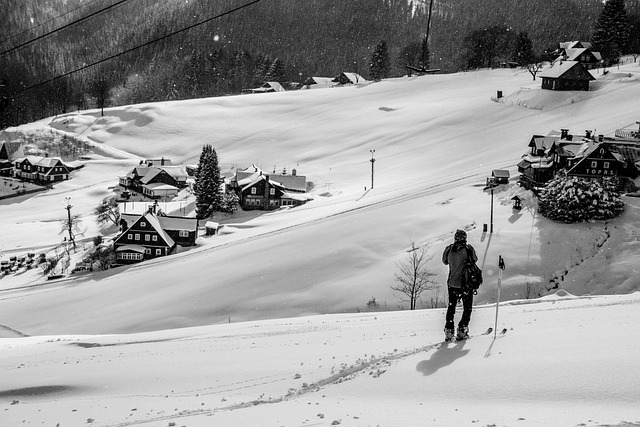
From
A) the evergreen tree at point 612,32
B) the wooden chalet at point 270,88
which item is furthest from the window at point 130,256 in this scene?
the wooden chalet at point 270,88

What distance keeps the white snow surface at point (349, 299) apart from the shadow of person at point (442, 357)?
0.06 meters

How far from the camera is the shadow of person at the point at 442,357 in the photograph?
7.64 m

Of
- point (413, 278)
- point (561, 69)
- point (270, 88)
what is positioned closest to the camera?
point (413, 278)

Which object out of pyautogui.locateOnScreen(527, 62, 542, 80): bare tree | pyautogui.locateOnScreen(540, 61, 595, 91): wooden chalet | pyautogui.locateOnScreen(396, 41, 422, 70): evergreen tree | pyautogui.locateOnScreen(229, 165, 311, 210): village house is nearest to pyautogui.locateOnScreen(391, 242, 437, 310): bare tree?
pyautogui.locateOnScreen(229, 165, 311, 210): village house

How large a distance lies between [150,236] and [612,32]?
3459 inches

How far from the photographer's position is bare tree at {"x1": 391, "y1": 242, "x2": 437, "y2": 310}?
28.0 m

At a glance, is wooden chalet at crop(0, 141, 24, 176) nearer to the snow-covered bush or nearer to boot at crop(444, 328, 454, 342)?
the snow-covered bush

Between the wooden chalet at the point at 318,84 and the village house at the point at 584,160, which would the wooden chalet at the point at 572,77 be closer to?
the village house at the point at 584,160

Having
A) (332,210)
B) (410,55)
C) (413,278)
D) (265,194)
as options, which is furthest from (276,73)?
(413,278)

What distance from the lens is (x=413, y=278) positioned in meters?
29.6

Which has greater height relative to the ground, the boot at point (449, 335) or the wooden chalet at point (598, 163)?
the wooden chalet at point (598, 163)

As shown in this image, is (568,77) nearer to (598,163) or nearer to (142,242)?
(598,163)

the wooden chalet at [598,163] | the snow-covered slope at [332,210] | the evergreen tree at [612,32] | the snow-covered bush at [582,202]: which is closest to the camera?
the snow-covered slope at [332,210]

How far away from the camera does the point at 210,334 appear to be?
14.7 meters
